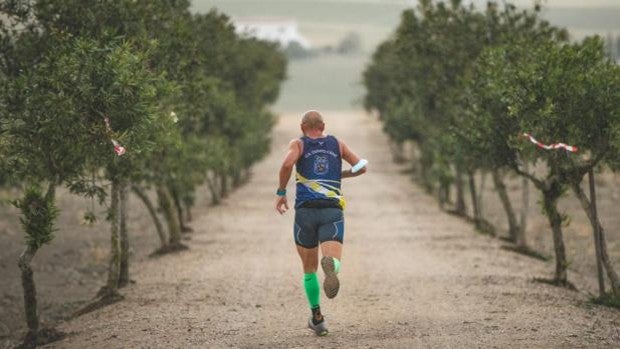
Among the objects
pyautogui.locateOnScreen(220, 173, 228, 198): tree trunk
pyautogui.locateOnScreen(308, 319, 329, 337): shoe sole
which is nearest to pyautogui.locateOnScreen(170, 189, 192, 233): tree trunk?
pyautogui.locateOnScreen(220, 173, 228, 198): tree trunk

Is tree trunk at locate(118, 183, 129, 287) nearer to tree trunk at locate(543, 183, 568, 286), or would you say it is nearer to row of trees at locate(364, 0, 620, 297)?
row of trees at locate(364, 0, 620, 297)

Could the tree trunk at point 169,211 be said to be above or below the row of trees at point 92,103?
below

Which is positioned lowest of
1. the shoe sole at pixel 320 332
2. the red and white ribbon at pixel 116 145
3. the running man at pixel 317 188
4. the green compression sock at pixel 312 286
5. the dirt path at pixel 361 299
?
the dirt path at pixel 361 299

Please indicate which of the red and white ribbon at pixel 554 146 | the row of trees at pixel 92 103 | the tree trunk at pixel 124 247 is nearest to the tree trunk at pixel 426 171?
the row of trees at pixel 92 103

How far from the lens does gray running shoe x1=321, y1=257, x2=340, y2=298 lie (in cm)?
1095

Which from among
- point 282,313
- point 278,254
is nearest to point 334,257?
point 282,313

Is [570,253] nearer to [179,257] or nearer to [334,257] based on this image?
[179,257]

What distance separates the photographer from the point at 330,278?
1097 cm

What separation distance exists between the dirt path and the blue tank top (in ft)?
5.88

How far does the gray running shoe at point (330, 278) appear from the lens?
11.0m

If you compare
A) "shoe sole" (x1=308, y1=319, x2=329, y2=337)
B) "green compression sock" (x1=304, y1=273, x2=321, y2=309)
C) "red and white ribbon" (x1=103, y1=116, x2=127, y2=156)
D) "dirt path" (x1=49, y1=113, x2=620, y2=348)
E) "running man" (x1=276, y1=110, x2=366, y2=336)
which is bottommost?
"dirt path" (x1=49, y1=113, x2=620, y2=348)

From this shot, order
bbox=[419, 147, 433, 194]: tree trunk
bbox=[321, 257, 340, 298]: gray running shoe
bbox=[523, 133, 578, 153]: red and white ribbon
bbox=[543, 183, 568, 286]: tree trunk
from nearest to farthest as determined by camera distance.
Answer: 1. bbox=[321, 257, 340, 298]: gray running shoe
2. bbox=[523, 133, 578, 153]: red and white ribbon
3. bbox=[543, 183, 568, 286]: tree trunk
4. bbox=[419, 147, 433, 194]: tree trunk

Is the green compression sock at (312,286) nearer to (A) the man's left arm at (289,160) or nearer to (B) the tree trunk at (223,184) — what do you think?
(A) the man's left arm at (289,160)

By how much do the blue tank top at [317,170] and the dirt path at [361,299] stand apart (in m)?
1.79
